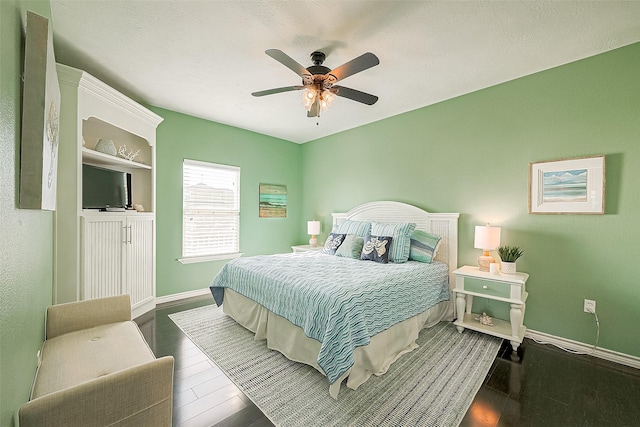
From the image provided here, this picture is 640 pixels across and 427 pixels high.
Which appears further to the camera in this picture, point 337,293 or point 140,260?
point 140,260

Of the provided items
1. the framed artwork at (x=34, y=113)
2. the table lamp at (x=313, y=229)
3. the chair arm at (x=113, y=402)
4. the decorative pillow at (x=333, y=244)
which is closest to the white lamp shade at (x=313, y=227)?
the table lamp at (x=313, y=229)

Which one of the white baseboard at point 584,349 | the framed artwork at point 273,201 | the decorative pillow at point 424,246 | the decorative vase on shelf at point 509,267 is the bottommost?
the white baseboard at point 584,349

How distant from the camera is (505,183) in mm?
2977

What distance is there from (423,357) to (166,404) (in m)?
2.05

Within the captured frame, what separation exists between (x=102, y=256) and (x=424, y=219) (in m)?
3.84

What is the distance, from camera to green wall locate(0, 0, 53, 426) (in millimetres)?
850

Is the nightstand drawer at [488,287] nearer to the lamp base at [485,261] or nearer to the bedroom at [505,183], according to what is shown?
the lamp base at [485,261]

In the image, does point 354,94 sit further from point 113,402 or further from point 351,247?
point 113,402

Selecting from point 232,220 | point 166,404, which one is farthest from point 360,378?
point 232,220

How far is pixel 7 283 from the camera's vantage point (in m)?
0.88

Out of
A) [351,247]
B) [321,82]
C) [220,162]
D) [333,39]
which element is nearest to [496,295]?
[351,247]

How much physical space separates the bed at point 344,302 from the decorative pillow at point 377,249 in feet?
0.23

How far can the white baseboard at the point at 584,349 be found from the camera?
2.28 m

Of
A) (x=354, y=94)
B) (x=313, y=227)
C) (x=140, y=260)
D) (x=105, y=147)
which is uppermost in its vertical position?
(x=354, y=94)
